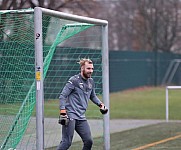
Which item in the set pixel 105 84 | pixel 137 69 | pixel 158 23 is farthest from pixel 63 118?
pixel 158 23

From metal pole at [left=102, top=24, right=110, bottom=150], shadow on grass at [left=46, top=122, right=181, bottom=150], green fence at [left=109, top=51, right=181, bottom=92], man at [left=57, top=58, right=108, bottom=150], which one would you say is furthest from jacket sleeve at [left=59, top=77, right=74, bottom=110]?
green fence at [left=109, top=51, right=181, bottom=92]

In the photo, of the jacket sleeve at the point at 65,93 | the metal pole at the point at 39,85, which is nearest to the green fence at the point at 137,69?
the jacket sleeve at the point at 65,93

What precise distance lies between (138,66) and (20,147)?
2682cm

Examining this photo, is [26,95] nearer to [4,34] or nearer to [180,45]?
[4,34]

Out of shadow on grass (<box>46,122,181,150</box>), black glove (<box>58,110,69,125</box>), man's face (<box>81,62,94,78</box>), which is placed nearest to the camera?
black glove (<box>58,110,69,125</box>)

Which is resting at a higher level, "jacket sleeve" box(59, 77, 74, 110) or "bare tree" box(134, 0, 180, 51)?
"bare tree" box(134, 0, 180, 51)

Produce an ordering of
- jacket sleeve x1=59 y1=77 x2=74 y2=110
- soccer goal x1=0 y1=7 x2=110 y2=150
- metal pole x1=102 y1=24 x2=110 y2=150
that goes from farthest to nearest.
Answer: metal pole x1=102 y1=24 x2=110 y2=150 → soccer goal x1=0 y1=7 x2=110 y2=150 → jacket sleeve x1=59 y1=77 x2=74 y2=110

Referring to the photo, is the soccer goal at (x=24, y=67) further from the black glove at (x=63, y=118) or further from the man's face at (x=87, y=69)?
the black glove at (x=63, y=118)

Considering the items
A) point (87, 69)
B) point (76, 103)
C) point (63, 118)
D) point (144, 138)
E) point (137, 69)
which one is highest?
point (87, 69)

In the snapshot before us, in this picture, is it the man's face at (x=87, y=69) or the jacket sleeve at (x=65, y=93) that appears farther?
the man's face at (x=87, y=69)

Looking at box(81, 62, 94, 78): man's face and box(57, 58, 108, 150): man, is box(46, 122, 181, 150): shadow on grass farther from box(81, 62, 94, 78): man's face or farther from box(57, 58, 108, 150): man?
box(81, 62, 94, 78): man's face

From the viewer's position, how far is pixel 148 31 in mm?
50812

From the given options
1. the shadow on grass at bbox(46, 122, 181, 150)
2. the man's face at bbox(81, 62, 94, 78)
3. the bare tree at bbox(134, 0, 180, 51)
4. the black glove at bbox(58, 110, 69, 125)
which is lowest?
the shadow on grass at bbox(46, 122, 181, 150)

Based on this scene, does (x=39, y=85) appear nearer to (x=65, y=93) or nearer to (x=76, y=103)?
(x=65, y=93)
